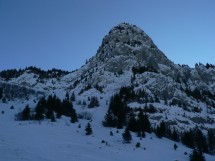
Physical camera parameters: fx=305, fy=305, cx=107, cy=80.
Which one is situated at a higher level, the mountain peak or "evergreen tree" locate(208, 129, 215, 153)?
the mountain peak

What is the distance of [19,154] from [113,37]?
16903cm

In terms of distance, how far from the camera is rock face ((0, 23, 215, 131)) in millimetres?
126750

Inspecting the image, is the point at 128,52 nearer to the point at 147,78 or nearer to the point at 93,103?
the point at 147,78

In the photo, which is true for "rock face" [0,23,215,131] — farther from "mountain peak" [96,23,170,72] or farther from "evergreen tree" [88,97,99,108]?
"evergreen tree" [88,97,99,108]

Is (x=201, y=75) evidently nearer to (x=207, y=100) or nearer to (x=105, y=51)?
(x=207, y=100)

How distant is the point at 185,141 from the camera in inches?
3182

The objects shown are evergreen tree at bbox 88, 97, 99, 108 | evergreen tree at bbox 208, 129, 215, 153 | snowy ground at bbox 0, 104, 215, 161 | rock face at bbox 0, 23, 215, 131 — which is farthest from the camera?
rock face at bbox 0, 23, 215, 131

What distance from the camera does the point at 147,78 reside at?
139 meters

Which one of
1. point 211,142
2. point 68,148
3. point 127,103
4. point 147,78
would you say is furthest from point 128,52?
point 68,148

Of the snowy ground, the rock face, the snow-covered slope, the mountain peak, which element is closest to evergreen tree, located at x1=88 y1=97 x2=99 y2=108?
the snow-covered slope

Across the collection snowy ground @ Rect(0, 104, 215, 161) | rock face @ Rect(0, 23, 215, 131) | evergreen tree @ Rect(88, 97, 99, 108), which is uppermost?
rock face @ Rect(0, 23, 215, 131)

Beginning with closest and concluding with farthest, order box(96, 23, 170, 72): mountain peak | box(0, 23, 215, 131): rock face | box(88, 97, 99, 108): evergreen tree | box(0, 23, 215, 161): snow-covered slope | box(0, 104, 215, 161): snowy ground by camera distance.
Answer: box(0, 104, 215, 161): snowy ground < box(0, 23, 215, 161): snow-covered slope < box(88, 97, 99, 108): evergreen tree < box(0, 23, 215, 131): rock face < box(96, 23, 170, 72): mountain peak

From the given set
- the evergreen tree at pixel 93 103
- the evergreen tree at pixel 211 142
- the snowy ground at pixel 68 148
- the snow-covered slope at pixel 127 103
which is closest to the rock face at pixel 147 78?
the snow-covered slope at pixel 127 103

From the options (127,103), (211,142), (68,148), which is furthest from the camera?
(127,103)
